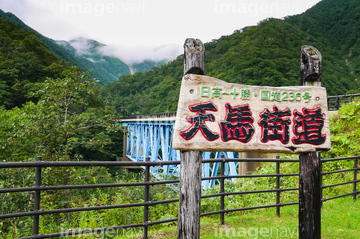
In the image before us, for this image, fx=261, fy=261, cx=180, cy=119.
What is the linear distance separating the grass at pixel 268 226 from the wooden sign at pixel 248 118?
1652mm

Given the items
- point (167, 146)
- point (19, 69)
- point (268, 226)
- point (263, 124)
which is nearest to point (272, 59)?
point (167, 146)

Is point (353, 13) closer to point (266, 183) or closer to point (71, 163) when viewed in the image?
point (266, 183)

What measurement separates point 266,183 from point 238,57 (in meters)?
39.0

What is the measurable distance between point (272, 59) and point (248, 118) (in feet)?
132

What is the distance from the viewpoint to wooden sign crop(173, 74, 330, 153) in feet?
8.86

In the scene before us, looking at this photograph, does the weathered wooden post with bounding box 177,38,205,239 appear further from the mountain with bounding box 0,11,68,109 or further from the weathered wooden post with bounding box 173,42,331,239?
the mountain with bounding box 0,11,68,109

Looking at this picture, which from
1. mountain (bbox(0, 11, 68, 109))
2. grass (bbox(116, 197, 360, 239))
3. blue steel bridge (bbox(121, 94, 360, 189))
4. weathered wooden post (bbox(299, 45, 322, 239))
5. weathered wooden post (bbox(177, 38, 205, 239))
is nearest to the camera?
weathered wooden post (bbox(177, 38, 205, 239))

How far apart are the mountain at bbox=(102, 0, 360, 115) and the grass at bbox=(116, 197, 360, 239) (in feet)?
98.9

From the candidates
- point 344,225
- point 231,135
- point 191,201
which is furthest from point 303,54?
point 344,225

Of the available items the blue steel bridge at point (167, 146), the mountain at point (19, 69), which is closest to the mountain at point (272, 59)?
the blue steel bridge at point (167, 146)

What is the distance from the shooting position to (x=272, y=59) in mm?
39719

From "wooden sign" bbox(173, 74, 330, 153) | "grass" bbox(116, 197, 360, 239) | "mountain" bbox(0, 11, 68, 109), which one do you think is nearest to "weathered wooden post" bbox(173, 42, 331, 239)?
"wooden sign" bbox(173, 74, 330, 153)

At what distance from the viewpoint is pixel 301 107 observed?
311 cm

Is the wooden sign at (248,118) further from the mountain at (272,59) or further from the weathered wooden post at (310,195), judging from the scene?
the mountain at (272,59)
